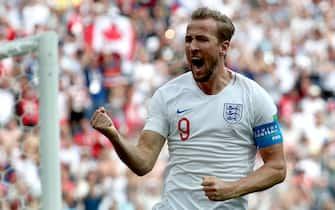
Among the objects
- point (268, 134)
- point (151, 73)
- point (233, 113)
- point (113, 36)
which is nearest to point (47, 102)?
point (233, 113)

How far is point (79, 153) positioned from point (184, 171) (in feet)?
29.5

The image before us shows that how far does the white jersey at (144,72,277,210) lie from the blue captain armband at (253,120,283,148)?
0.04 metres

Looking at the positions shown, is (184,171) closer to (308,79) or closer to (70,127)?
(70,127)

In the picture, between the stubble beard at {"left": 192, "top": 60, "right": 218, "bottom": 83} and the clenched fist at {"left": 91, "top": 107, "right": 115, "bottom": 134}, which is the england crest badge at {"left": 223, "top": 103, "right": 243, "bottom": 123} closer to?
the stubble beard at {"left": 192, "top": 60, "right": 218, "bottom": 83}

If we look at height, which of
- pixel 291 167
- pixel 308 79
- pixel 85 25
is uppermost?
pixel 85 25

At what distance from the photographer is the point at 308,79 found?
2009 centimetres

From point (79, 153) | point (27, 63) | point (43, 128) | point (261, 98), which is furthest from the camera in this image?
point (79, 153)

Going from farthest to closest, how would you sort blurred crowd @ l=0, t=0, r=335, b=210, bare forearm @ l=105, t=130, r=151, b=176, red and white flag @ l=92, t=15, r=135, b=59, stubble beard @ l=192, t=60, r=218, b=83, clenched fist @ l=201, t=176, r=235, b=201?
red and white flag @ l=92, t=15, r=135, b=59
blurred crowd @ l=0, t=0, r=335, b=210
stubble beard @ l=192, t=60, r=218, b=83
bare forearm @ l=105, t=130, r=151, b=176
clenched fist @ l=201, t=176, r=235, b=201

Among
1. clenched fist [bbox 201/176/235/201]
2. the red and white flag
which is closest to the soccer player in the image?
clenched fist [bbox 201/176/235/201]

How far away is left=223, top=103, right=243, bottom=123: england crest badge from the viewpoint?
21.8 ft

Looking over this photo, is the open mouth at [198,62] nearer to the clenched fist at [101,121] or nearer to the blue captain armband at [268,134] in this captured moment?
the blue captain armband at [268,134]

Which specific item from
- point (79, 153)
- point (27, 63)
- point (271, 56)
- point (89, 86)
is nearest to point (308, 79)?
point (271, 56)

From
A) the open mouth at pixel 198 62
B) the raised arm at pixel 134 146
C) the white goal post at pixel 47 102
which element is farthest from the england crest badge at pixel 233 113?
the white goal post at pixel 47 102

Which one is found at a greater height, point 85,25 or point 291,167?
point 85,25
